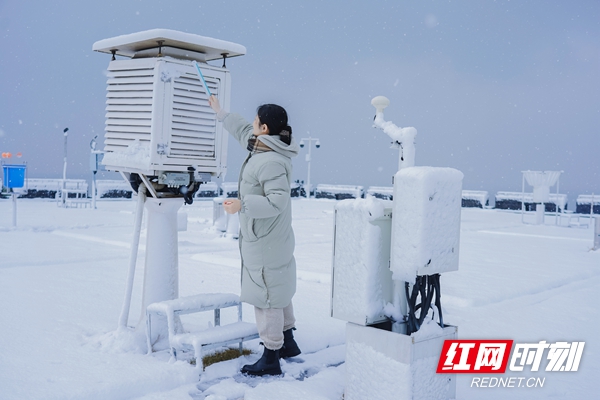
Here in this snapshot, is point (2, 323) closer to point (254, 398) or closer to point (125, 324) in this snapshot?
point (125, 324)

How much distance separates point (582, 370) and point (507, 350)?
0.52m

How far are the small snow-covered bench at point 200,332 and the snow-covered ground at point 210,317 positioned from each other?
153 mm

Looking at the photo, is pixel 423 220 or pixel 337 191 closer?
pixel 423 220

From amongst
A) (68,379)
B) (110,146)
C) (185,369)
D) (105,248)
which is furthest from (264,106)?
(105,248)

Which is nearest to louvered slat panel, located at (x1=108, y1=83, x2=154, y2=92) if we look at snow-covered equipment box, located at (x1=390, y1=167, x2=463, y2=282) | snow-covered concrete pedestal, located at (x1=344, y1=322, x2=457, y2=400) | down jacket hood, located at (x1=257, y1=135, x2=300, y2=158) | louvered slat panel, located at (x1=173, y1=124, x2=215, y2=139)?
louvered slat panel, located at (x1=173, y1=124, x2=215, y2=139)

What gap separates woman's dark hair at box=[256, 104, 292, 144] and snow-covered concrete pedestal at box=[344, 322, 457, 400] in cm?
135

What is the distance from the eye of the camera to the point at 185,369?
3559 millimetres

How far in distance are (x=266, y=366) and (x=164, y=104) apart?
6.61 ft

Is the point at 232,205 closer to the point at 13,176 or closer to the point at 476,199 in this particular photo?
the point at 13,176

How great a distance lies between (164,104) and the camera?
12.9 ft

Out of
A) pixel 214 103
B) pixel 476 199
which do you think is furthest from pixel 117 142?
pixel 476 199

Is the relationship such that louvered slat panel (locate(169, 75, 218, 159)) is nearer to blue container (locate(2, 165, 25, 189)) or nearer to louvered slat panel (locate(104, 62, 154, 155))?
louvered slat panel (locate(104, 62, 154, 155))

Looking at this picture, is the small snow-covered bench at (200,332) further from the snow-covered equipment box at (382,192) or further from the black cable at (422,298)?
the snow-covered equipment box at (382,192)

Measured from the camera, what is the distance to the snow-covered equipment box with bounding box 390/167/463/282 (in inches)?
112
